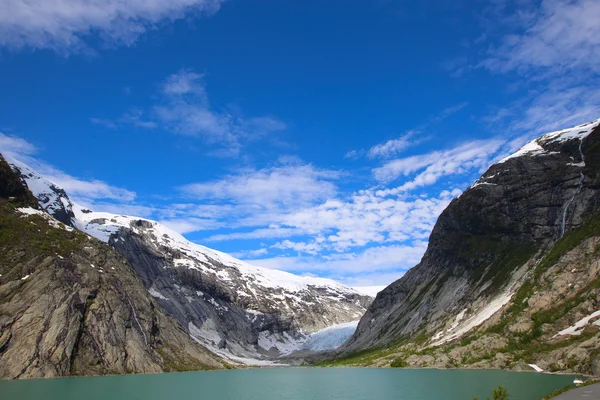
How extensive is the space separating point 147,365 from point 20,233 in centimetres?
4526

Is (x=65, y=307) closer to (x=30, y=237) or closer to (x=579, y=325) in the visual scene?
(x=30, y=237)

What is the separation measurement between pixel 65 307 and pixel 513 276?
111819mm

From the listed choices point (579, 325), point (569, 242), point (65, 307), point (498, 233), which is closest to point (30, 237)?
point (65, 307)

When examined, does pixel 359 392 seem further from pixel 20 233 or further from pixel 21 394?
pixel 20 233

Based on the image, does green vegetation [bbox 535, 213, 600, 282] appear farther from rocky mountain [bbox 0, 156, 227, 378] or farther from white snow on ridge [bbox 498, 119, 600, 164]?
rocky mountain [bbox 0, 156, 227, 378]

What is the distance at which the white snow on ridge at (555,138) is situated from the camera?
470ft

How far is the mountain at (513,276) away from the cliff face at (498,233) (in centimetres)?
39

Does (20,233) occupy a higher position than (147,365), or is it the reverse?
(20,233)

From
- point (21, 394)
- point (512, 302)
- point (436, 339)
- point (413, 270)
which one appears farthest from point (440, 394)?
point (413, 270)

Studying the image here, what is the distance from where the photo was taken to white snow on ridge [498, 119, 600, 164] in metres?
143

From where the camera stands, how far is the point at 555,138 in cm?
15262

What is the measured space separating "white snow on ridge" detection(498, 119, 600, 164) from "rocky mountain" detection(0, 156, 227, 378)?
12820 centimetres

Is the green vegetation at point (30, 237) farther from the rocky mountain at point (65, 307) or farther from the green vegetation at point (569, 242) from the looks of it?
the green vegetation at point (569, 242)

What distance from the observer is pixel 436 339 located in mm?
127750
